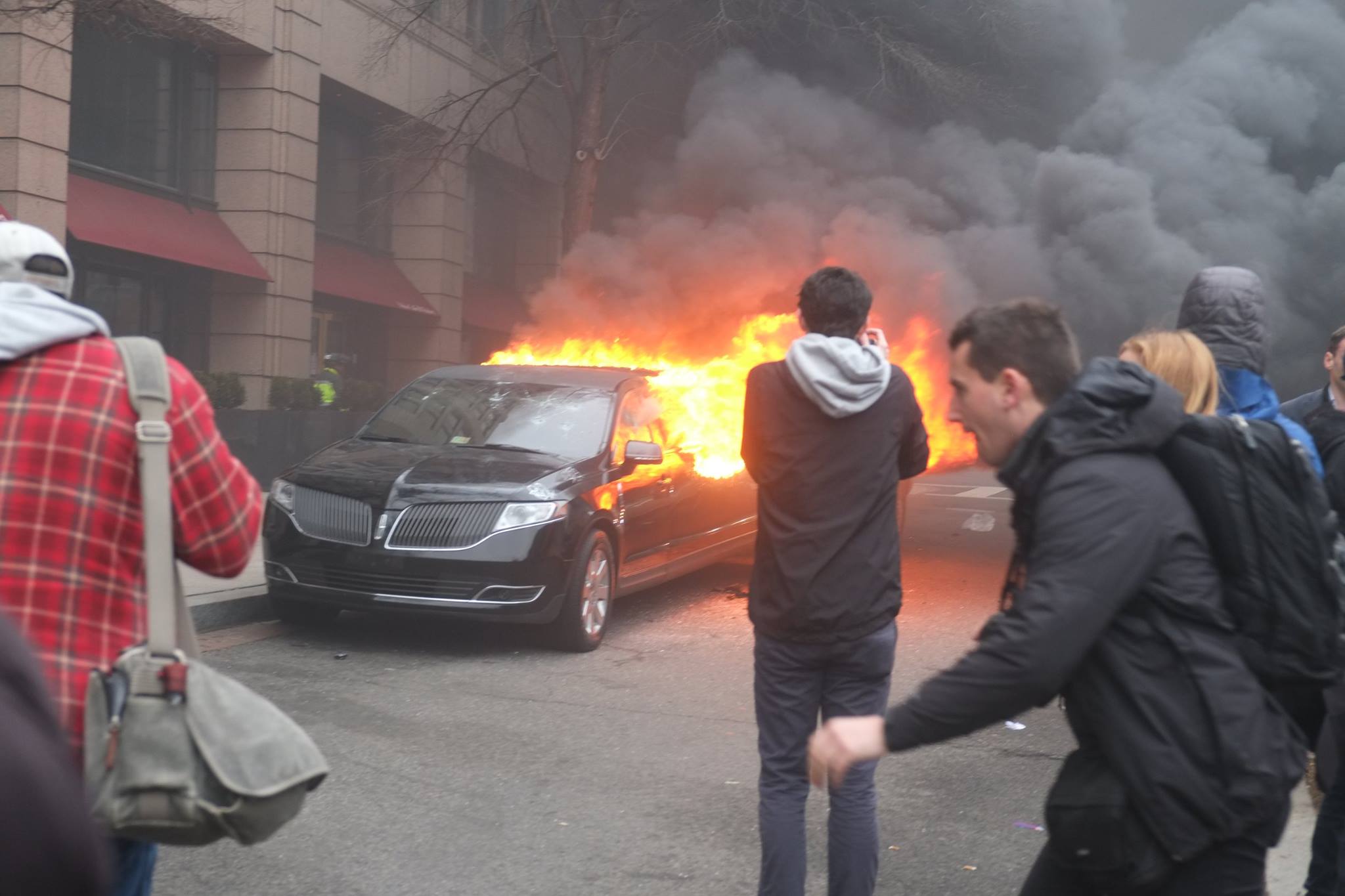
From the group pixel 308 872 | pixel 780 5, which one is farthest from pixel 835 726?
pixel 780 5

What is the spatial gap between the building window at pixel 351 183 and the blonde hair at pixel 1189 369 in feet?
62.8

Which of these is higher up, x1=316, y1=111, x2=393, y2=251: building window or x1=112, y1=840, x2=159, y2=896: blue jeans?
x1=316, y1=111, x2=393, y2=251: building window

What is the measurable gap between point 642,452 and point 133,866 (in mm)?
6093

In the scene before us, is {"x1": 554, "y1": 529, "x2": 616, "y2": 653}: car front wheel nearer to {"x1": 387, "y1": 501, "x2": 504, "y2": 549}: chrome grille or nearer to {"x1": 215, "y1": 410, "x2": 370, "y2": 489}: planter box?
{"x1": 387, "y1": 501, "x2": 504, "y2": 549}: chrome grille

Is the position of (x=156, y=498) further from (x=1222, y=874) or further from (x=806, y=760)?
(x=806, y=760)

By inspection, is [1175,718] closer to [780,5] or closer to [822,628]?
[822,628]

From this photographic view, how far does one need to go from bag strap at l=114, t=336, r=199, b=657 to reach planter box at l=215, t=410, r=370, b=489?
12.6m

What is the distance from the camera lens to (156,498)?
2.30 meters

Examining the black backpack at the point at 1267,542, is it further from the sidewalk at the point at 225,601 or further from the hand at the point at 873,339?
the sidewalk at the point at 225,601

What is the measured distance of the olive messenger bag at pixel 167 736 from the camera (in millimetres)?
2219

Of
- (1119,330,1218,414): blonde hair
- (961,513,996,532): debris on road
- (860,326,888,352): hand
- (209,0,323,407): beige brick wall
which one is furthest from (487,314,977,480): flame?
(209,0,323,407): beige brick wall

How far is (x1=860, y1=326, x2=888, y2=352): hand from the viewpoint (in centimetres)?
407

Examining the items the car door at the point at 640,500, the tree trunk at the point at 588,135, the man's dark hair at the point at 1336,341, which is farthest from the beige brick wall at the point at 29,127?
the man's dark hair at the point at 1336,341

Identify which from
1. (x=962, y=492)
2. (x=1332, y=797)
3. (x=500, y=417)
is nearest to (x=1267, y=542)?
(x=1332, y=797)
